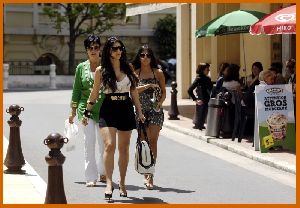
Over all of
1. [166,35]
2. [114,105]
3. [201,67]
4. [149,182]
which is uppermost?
[166,35]

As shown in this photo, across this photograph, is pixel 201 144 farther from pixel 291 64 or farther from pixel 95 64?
pixel 95 64

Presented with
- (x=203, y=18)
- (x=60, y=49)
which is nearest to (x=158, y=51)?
(x=60, y=49)

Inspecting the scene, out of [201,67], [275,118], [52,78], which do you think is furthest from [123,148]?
[52,78]

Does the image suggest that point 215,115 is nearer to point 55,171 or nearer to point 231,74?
point 231,74

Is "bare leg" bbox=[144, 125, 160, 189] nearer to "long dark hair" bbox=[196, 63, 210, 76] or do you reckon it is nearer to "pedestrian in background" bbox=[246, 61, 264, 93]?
"pedestrian in background" bbox=[246, 61, 264, 93]

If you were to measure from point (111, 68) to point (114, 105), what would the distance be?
439 mm

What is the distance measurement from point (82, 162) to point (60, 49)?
133 ft

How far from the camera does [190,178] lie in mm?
11477

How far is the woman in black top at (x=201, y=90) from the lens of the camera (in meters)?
18.0

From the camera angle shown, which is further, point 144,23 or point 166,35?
point 144,23

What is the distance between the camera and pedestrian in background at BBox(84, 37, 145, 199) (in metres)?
9.45

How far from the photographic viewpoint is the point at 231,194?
394 inches

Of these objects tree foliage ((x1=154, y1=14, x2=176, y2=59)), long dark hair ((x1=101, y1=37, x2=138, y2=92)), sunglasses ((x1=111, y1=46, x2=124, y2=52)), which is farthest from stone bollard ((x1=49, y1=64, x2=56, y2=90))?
sunglasses ((x1=111, y1=46, x2=124, y2=52))

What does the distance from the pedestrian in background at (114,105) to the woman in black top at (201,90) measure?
8.25 meters
